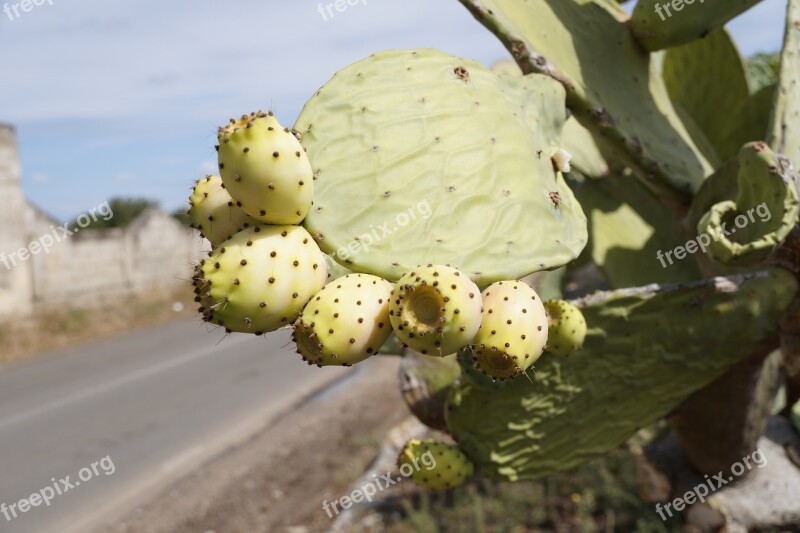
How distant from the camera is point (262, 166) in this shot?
3.37ft

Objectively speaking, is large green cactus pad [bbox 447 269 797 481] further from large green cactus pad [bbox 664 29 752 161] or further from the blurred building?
the blurred building

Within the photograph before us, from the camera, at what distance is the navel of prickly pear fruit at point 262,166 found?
1015 mm

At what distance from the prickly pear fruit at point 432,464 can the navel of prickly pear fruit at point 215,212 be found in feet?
2.88

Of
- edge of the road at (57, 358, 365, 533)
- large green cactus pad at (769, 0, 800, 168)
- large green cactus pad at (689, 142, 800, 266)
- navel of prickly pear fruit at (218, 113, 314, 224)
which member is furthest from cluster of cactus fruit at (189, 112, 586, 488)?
edge of the road at (57, 358, 365, 533)

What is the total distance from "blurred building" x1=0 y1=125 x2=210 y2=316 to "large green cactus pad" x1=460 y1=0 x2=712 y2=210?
293 inches

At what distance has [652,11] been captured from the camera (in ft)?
7.02

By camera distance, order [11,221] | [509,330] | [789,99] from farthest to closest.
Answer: [11,221] → [789,99] → [509,330]

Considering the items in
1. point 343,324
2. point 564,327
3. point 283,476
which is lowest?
point 283,476

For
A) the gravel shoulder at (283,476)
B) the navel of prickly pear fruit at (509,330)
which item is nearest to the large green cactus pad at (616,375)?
the navel of prickly pear fruit at (509,330)

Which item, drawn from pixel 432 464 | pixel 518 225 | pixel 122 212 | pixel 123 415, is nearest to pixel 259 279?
pixel 518 225

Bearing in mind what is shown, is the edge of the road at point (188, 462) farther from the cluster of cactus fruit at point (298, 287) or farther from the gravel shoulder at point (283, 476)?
the cluster of cactus fruit at point (298, 287)

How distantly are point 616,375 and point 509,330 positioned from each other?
1011 mm

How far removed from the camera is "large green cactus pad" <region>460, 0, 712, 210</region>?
1.80 meters

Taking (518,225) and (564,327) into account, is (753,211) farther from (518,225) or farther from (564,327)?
(518,225)
